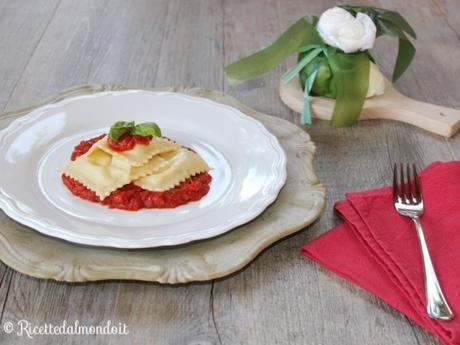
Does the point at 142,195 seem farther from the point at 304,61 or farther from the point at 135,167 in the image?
the point at 304,61

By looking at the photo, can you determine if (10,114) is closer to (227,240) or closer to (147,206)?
(147,206)

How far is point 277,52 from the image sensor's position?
1.70m

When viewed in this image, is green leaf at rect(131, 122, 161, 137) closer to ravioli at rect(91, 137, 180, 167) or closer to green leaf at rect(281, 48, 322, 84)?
ravioli at rect(91, 137, 180, 167)

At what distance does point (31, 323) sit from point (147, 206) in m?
0.30

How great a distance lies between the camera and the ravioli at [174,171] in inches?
48.3

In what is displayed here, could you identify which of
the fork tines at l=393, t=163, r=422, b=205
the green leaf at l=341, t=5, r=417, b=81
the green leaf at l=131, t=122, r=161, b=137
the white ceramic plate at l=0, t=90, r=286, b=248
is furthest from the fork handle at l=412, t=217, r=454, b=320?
the green leaf at l=341, t=5, r=417, b=81

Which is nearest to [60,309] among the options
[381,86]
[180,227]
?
[180,227]

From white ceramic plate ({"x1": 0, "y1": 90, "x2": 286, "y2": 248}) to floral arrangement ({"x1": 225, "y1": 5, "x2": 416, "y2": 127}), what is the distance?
255mm

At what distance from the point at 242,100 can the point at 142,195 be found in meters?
0.59

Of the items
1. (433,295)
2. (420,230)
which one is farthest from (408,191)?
(433,295)

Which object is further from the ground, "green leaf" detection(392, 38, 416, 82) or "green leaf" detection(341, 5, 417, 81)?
"green leaf" detection(341, 5, 417, 81)

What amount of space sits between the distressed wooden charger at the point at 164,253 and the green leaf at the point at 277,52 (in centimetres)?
53

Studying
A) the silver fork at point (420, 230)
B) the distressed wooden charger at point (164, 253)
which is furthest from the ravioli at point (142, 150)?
the silver fork at point (420, 230)

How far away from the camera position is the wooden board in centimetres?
159
